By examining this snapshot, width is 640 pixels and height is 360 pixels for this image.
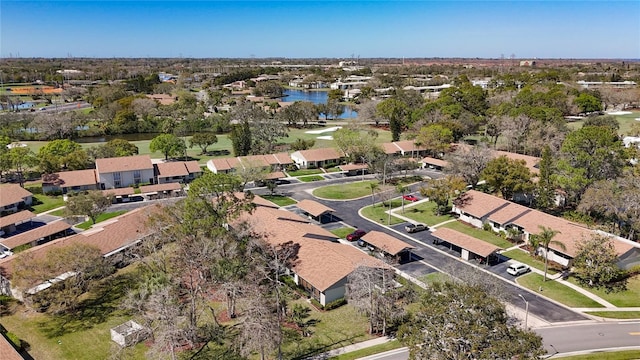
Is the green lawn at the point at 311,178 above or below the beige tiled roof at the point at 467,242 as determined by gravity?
below

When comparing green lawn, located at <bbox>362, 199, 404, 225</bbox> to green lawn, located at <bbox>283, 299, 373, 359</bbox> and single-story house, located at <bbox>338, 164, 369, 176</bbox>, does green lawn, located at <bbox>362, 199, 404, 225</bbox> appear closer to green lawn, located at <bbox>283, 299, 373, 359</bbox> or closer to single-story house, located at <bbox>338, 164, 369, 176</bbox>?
single-story house, located at <bbox>338, 164, 369, 176</bbox>

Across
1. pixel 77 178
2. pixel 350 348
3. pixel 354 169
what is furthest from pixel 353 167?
pixel 350 348

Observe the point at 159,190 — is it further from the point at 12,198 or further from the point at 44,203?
the point at 12,198

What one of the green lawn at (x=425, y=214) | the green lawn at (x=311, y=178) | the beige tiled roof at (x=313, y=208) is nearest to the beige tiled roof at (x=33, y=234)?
the beige tiled roof at (x=313, y=208)

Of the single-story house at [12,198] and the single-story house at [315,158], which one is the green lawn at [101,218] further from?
the single-story house at [315,158]

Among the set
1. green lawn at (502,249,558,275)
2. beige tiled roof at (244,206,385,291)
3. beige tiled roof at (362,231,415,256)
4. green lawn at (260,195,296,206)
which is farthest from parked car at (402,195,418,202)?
beige tiled roof at (244,206,385,291)

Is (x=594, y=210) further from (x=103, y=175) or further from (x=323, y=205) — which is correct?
(x=103, y=175)
